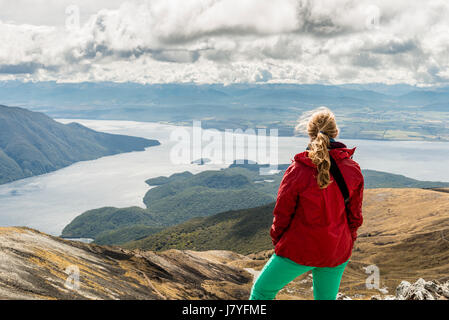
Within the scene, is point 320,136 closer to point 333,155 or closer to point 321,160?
point 333,155

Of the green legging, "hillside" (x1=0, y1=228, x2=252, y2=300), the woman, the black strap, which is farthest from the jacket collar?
"hillside" (x1=0, y1=228, x2=252, y2=300)

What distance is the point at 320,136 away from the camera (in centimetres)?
603

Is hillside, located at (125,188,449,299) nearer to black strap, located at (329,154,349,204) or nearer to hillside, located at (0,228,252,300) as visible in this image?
hillside, located at (0,228,252,300)

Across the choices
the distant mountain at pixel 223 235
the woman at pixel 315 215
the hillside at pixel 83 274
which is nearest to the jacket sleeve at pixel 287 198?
the woman at pixel 315 215

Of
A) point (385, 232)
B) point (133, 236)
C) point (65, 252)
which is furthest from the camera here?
point (133, 236)

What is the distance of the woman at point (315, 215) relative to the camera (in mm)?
5746

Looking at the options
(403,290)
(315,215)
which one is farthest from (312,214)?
(403,290)

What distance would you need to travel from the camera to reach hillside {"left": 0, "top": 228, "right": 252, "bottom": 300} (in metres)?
14.2

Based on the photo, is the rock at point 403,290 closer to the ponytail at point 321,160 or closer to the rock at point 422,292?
the rock at point 422,292

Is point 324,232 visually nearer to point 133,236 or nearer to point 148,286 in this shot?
point 148,286

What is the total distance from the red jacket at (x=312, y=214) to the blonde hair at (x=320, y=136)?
135mm

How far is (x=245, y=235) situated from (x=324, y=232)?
11569 centimetres

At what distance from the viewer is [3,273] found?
14.2 meters
